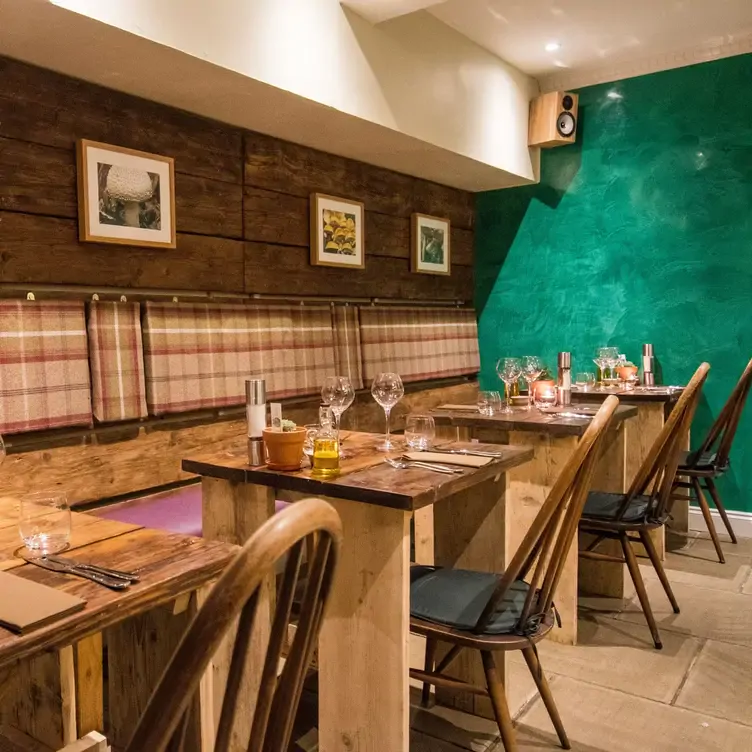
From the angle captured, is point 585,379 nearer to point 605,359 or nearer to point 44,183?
point 605,359

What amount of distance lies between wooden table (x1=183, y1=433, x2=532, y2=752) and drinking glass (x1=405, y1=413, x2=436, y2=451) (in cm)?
17

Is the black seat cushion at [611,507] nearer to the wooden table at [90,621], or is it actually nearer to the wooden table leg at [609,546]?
the wooden table leg at [609,546]

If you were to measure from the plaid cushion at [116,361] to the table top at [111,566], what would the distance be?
44.5 inches

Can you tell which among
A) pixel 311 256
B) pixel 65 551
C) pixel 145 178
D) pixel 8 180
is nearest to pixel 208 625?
pixel 65 551

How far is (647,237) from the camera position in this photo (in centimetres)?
429

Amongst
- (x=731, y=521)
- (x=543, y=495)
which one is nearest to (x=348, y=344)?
(x=543, y=495)

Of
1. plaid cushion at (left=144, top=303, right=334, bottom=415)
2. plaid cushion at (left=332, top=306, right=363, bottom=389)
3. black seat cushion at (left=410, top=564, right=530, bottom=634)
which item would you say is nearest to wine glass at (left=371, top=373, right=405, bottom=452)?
black seat cushion at (left=410, top=564, right=530, bottom=634)

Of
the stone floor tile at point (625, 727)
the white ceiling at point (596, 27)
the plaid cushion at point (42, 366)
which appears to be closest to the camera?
the stone floor tile at point (625, 727)

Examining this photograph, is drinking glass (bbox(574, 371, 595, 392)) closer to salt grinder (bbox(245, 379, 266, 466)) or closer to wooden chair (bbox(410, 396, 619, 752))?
wooden chair (bbox(410, 396, 619, 752))

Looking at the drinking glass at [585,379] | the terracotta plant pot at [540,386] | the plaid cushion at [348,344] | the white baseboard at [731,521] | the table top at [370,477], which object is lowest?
the white baseboard at [731,521]

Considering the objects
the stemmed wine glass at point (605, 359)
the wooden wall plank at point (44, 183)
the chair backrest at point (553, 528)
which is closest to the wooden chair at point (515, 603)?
the chair backrest at point (553, 528)

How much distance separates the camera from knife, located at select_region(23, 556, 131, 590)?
1.09 m

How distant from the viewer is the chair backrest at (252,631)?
27.2 inches

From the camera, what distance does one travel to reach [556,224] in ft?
15.3
